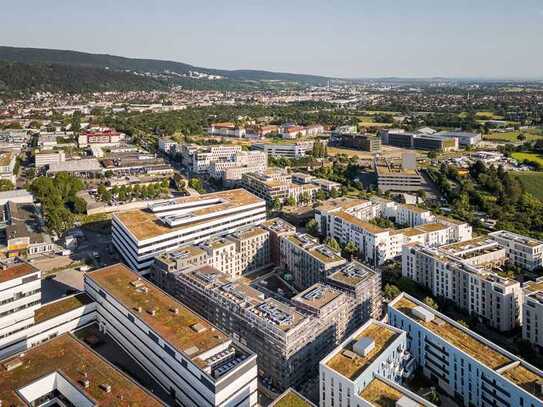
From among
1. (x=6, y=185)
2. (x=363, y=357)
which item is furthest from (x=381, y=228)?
(x=6, y=185)

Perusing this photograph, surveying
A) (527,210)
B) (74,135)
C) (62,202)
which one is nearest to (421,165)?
(527,210)

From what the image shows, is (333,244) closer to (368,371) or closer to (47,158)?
(368,371)

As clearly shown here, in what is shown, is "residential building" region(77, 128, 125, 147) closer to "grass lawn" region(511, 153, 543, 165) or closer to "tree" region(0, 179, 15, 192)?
"tree" region(0, 179, 15, 192)

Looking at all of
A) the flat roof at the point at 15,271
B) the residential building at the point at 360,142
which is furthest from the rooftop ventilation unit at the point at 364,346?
the residential building at the point at 360,142

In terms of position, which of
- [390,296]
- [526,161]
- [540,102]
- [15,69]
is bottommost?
[390,296]

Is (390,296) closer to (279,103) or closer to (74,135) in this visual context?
(74,135)

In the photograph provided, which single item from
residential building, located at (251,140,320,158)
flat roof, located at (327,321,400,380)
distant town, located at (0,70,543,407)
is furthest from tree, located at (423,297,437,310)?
residential building, located at (251,140,320,158)
